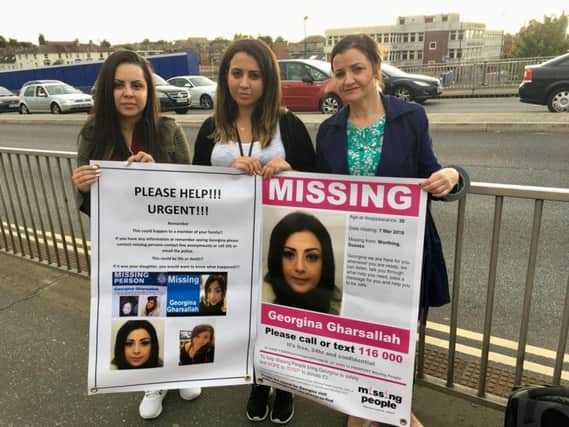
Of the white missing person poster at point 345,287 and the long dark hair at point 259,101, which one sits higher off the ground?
the long dark hair at point 259,101

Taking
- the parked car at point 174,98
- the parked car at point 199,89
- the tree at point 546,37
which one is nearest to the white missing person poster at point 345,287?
the parked car at point 174,98

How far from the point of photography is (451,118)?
11320mm

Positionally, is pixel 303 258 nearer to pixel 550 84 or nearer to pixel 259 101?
pixel 259 101

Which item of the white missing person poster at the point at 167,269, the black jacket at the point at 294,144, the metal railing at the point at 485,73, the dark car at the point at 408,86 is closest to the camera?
the white missing person poster at the point at 167,269

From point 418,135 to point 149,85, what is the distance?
4.58 feet

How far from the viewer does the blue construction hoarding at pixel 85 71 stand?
101 feet

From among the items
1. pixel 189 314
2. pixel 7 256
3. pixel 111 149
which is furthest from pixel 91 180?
pixel 7 256

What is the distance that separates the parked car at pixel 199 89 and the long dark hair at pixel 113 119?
Result: 1936 cm

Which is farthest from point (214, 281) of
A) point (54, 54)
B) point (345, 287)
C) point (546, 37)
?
point (54, 54)

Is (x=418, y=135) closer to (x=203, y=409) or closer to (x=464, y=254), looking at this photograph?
(x=203, y=409)

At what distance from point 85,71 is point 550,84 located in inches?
1234

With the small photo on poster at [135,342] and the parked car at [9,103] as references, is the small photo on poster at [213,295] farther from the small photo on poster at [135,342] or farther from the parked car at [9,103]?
the parked car at [9,103]

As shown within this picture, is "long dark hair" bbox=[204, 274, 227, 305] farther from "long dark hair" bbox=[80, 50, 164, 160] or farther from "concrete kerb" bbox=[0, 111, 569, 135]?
"concrete kerb" bbox=[0, 111, 569, 135]

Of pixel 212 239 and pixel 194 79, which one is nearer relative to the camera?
pixel 212 239
